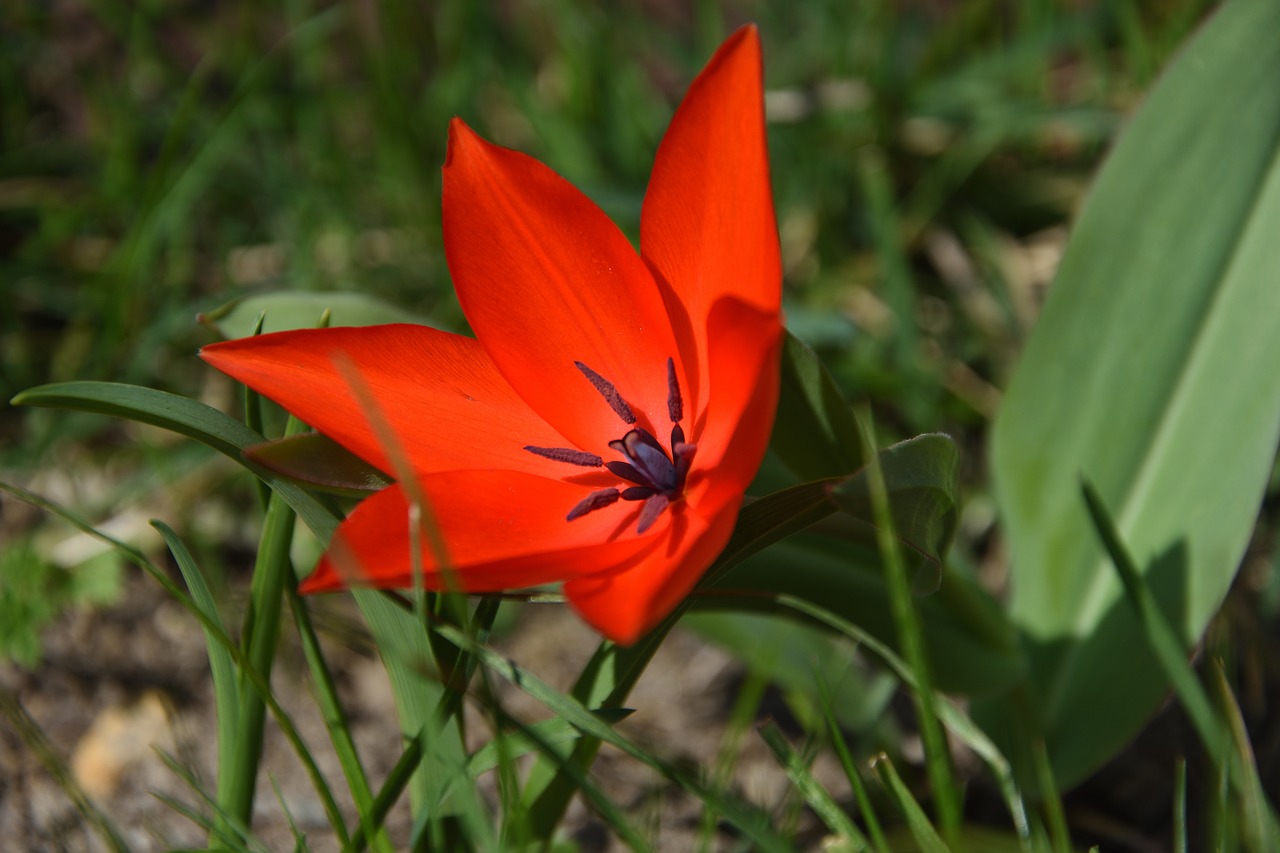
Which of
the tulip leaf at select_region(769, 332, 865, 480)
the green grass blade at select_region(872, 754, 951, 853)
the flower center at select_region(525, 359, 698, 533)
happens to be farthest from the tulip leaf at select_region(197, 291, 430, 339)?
the green grass blade at select_region(872, 754, 951, 853)

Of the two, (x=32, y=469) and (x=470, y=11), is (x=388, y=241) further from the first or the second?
(x=32, y=469)

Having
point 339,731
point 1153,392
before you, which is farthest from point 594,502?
point 1153,392

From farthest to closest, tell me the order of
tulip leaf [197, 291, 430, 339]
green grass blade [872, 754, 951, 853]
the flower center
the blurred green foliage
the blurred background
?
the blurred green foliage, the blurred background, tulip leaf [197, 291, 430, 339], the flower center, green grass blade [872, 754, 951, 853]

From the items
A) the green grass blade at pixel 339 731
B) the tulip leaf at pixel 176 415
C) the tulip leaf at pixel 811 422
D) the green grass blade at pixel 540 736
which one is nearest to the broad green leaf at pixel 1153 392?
the tulip leaf at pixel 811 422

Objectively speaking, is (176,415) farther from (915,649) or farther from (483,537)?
(915,649)

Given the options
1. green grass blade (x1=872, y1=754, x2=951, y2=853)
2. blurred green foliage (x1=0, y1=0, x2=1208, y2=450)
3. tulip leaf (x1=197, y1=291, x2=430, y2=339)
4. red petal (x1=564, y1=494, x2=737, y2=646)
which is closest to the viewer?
red petal (x1=564, y1=494, x2=737, y2=646)

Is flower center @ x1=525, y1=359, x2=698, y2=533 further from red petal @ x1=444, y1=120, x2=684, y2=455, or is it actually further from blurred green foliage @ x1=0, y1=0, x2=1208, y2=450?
blurred green foliage @ x1=0, y1=0, x2=1208, y2=450

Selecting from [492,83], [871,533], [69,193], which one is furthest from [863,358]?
[69,193]
